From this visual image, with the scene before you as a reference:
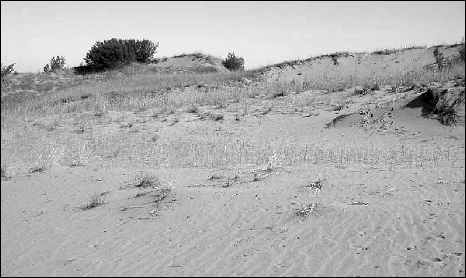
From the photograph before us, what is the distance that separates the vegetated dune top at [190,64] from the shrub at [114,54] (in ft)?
4.97

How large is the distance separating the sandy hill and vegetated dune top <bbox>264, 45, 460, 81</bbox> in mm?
7232

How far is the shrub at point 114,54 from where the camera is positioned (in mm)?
30625

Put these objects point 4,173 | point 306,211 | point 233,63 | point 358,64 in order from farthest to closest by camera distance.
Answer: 1. point 233,63
2. point 358,64
3. point 4,173
4. point 306,211

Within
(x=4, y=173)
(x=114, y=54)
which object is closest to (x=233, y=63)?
(x=114, y=54)

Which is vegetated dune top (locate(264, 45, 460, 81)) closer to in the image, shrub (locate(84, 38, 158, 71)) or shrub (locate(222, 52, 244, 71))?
shrub (locate(222, 52, 244, 71))

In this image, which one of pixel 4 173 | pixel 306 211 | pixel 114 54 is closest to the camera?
pixel 306 211

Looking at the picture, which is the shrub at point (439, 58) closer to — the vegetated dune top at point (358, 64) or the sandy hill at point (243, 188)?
the vegetated dune top at point (358, 64)

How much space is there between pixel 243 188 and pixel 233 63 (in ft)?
92.6

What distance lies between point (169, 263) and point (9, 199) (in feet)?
13.5

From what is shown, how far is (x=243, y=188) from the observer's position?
704cm

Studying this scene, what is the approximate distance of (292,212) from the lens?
567 cm

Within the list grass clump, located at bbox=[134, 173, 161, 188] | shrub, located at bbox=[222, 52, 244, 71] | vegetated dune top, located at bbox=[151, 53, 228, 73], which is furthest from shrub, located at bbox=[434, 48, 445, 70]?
grass clump, located at bbox=[134, 173, 161, 188]

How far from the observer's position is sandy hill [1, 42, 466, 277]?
452 centimetres

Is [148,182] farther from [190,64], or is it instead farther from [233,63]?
[233,63]
